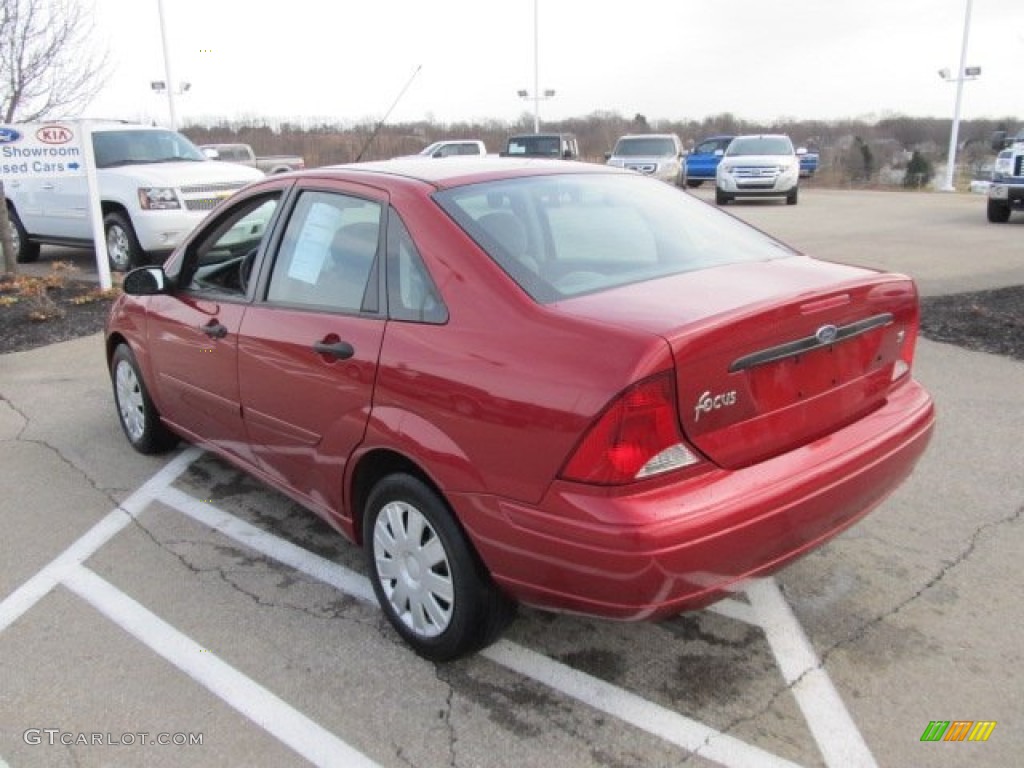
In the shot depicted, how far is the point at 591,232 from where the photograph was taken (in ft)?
10.7

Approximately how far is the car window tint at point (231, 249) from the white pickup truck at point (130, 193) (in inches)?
234

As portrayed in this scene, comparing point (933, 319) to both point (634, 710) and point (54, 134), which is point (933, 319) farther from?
point (54, 134)

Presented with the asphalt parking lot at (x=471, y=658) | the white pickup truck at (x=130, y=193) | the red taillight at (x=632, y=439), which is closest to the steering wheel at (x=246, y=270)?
the asphalt parking lot at (x=471, y=658)

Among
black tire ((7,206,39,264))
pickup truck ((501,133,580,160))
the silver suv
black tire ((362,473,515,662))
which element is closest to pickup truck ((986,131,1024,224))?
the silver suv

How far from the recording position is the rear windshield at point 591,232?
2.84 m

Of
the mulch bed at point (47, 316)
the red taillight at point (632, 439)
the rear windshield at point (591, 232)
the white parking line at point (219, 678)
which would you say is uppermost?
the rear windshield at point (591, 232)

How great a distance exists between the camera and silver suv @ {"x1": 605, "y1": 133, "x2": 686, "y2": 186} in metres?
23.0

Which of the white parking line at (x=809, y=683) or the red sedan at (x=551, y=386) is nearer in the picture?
the red sedan at (x=551, y=386)

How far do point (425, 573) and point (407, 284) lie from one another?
3.17ft

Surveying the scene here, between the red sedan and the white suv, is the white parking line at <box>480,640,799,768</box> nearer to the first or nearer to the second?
the red sedan

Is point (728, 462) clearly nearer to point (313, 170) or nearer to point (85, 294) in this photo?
point (313, 170)

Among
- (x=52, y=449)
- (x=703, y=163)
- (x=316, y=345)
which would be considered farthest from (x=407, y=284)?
(x=703, y=163)

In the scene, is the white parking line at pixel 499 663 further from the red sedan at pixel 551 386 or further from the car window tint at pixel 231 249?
the car window tint at pixel 231 249

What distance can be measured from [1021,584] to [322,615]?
2673 millimetres
